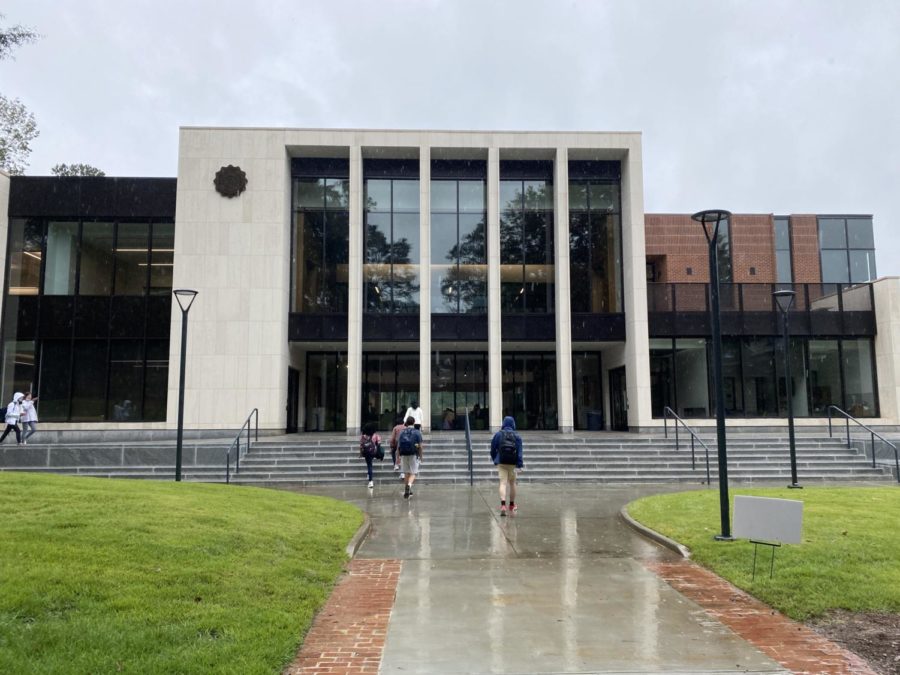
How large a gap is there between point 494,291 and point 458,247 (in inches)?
105

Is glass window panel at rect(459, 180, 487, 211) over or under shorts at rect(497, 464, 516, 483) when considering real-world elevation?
over

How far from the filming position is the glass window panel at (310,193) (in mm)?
25547

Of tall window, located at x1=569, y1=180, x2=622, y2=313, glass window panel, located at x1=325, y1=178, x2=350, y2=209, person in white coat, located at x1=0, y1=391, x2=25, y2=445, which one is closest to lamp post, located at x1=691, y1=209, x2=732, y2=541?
tall window, located at x1=569, y1=180, x2=622, y2=313

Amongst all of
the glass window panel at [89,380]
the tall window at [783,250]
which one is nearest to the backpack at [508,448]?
the glass window panel at [89,380]

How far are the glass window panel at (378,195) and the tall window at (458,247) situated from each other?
1.78 m

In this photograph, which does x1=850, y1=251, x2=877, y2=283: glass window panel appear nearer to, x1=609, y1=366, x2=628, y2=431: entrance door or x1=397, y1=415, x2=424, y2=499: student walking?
x1=609, y1=366, x2=628, y2=431: entrance door

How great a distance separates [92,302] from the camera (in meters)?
24.2

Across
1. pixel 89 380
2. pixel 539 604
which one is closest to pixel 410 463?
pixel 539 604

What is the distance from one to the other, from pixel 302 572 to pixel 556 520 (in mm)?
5449

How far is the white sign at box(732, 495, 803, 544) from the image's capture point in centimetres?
691

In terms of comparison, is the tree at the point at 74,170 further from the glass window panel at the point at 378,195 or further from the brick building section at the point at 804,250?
the brick building section at the point at 804,250

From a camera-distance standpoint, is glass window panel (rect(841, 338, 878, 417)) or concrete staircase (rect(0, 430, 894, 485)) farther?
glass window panel (rect(841, 338, 878, 417))

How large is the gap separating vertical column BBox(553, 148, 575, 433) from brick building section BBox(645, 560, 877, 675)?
16.2 metres

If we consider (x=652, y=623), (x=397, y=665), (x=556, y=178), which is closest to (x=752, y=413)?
(x=556, y=178)
